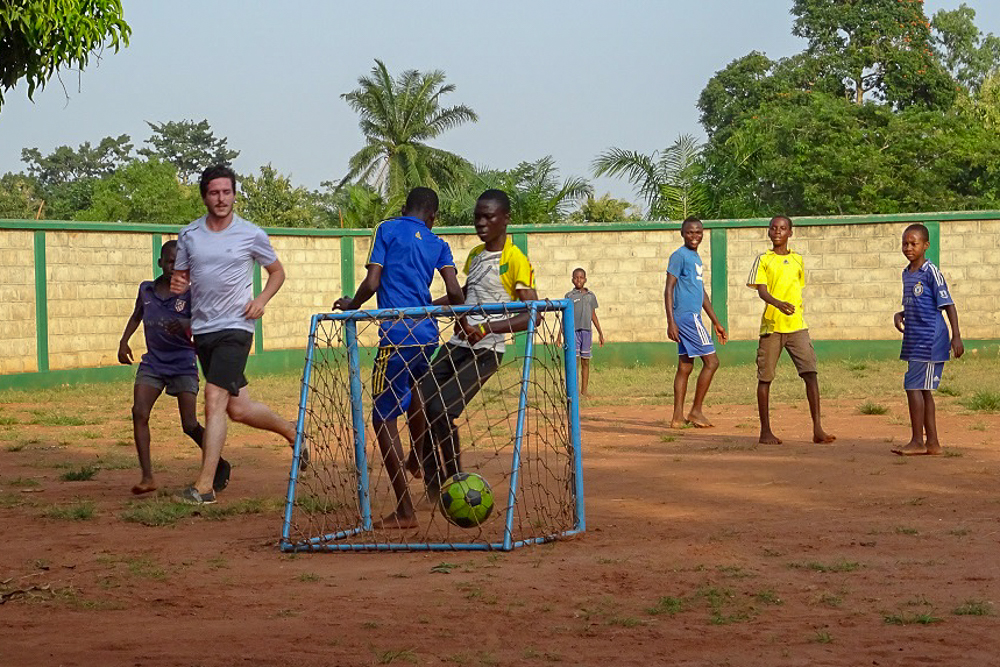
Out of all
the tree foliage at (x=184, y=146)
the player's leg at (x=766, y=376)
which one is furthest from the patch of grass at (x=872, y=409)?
the tree foliage at (x=184, y=146)

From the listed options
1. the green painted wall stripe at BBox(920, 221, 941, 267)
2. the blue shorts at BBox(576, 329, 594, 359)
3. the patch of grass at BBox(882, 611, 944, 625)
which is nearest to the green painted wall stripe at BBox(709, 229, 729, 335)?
the green painted wall stripe at BBox(920, 221, 941, 267)

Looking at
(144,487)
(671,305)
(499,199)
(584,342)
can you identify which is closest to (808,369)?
(671,305)

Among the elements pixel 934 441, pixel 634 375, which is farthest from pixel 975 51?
pixel 934 441

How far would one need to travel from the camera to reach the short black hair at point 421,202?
283 inches

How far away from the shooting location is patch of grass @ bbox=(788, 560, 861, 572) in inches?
216

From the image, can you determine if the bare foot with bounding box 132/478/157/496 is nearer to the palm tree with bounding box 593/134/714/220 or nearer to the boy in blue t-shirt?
the boy in blue t-shirt

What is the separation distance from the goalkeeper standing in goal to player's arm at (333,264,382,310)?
1.52 feet

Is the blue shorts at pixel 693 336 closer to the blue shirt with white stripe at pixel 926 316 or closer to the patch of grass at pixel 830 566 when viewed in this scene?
the blue shirt with white stripe at pixel 926 316

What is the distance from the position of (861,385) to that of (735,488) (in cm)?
869

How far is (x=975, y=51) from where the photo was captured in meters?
59.6

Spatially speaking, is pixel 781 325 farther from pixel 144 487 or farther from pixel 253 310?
pixel 144 487

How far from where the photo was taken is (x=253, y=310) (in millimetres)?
7488

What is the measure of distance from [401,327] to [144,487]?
8.17 ft

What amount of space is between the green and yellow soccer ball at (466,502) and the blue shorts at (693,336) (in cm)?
557
